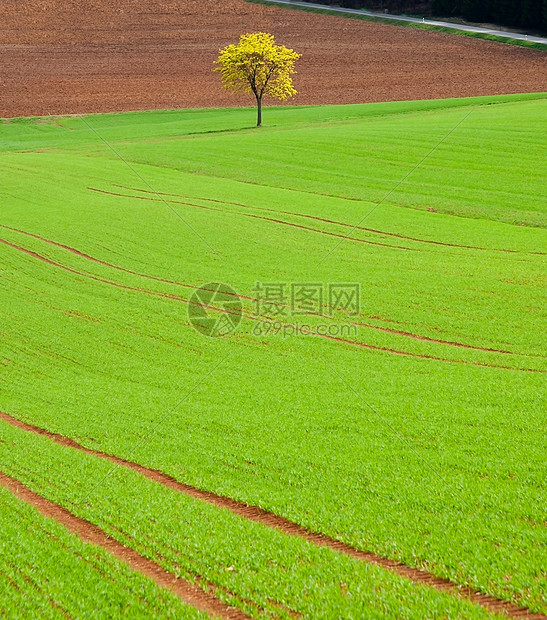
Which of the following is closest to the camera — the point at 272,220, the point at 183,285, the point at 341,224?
the point at 183,285

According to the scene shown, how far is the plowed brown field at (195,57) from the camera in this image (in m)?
80.1

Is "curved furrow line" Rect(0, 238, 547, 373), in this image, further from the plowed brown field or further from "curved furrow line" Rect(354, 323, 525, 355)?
the plowed brown field

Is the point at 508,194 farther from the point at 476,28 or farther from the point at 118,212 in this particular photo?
the point at 476,28

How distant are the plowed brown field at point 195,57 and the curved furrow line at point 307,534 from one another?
68.7 meters

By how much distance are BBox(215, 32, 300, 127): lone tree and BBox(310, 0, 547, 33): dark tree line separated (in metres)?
51.6

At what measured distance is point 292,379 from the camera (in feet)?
59.0

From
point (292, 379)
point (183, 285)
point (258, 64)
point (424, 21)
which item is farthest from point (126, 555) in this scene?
point (424, 21)

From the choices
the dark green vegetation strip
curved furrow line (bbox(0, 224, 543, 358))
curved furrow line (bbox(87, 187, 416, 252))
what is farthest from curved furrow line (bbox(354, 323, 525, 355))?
the dark green vegetation strip

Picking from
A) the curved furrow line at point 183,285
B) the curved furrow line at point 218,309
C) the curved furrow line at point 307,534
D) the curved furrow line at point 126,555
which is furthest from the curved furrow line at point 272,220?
the curved furrow line at point 126,555

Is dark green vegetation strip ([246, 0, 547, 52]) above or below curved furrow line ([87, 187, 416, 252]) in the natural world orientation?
above

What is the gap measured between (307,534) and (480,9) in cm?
11603

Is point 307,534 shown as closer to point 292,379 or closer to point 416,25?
point 292,379

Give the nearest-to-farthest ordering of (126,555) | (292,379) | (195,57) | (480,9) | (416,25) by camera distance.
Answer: (126,555), (292,379), (195,57), (480,9), (416,25)

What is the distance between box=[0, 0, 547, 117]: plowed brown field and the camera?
80.1 m
